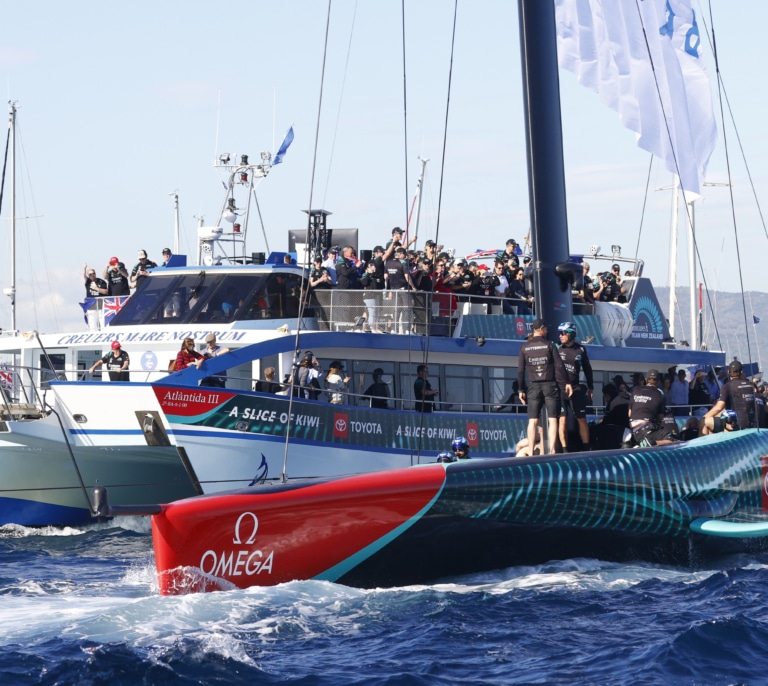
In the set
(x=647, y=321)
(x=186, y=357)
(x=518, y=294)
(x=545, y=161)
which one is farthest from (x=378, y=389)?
(x=545, y=161)

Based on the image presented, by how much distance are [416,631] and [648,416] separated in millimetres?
4860

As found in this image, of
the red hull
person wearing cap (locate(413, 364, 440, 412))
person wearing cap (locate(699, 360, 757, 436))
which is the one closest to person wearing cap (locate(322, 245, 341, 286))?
person wearing cap (locate(413, 364, 440, 412))

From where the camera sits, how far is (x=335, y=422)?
17453mm

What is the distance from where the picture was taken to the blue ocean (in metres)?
7.77

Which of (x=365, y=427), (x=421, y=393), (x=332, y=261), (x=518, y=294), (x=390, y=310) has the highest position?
(x=332, y=261)

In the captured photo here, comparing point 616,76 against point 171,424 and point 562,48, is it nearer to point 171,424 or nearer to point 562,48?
point 562,48

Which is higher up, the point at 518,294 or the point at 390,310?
the point at 518,294

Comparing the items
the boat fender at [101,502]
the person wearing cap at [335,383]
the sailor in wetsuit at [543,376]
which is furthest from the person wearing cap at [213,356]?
the boat fender at [101,502]

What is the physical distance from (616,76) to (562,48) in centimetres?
89

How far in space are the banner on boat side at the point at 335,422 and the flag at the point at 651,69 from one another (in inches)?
177

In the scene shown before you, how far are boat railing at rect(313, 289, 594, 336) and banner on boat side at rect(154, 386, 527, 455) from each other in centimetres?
140

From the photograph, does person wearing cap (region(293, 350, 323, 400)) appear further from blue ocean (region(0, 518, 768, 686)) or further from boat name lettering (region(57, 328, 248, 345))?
blue ocean (region(0, 518, 768, 686))

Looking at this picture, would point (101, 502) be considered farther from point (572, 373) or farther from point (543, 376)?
point (572, 373)

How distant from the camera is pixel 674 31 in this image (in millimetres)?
14734
